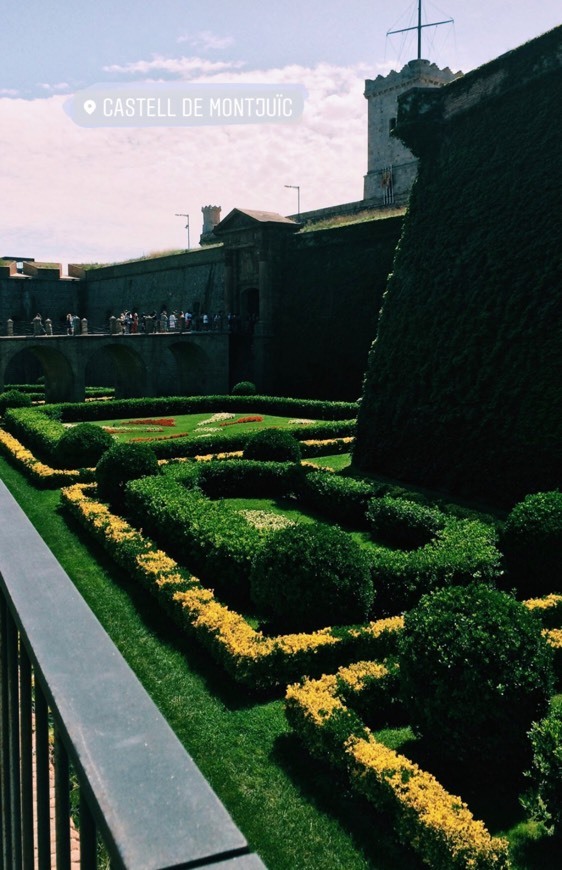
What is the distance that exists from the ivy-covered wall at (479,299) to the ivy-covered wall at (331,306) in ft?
32.1

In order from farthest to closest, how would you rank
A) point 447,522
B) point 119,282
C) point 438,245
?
1. point 119,282
2. point 438,245
3. point 447,522

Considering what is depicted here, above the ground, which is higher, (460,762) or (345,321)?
(345,321)

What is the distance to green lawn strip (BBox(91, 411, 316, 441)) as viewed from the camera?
20.9 metres

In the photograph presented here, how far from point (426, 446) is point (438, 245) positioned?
4.12m

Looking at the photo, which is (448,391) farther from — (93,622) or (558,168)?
(93,622)

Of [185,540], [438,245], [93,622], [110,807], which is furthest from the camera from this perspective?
[438,245]

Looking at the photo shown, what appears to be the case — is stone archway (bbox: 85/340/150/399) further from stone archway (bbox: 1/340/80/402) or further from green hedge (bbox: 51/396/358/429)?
green hedge (bbox: 51/396/358/429)

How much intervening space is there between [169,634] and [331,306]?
21.9 metres

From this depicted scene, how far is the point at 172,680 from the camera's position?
21.5 ft

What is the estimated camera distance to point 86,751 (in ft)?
3.35

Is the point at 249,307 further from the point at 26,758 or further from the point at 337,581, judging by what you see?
the point at 26,758

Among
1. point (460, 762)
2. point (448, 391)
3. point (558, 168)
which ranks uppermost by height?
point (558, 168)

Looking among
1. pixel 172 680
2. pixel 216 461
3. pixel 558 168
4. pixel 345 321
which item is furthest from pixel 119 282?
pixel 172 680

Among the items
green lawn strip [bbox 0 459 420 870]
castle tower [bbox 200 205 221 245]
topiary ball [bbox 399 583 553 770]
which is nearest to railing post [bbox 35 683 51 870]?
green lawn strip [bbox 0 459 420 870]
